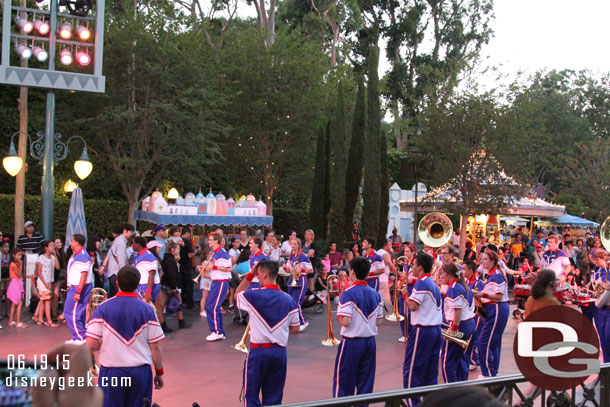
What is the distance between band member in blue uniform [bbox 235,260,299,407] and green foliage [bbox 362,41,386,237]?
18.6 meters

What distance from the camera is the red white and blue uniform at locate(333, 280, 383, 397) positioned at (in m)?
7.06

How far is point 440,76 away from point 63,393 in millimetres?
24397

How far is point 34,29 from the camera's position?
48.0ft

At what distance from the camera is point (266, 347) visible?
648cm

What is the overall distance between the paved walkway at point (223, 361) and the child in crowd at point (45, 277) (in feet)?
0.95

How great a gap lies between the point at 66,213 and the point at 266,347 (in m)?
19.9

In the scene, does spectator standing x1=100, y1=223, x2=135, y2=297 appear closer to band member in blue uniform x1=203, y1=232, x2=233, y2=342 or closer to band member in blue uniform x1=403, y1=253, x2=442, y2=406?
band member in blue uniform x1=203, y1=232, x2=233, y2=342

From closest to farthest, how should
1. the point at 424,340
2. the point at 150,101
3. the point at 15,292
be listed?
the point at 424,340
the point at 15,292
the point at 150,101

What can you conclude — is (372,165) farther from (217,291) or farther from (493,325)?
(493,325)

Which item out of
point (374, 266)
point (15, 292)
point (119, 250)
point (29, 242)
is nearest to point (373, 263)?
point (374, 266)

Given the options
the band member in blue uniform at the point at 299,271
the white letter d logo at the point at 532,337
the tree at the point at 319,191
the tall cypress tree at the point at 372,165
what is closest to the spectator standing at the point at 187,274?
the band member in blue uniform at the point at 299,271

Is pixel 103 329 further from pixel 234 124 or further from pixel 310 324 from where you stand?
pixel 234 124

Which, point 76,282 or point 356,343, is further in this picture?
point 76,282

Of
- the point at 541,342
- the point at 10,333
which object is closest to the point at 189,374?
the point at 10,333
